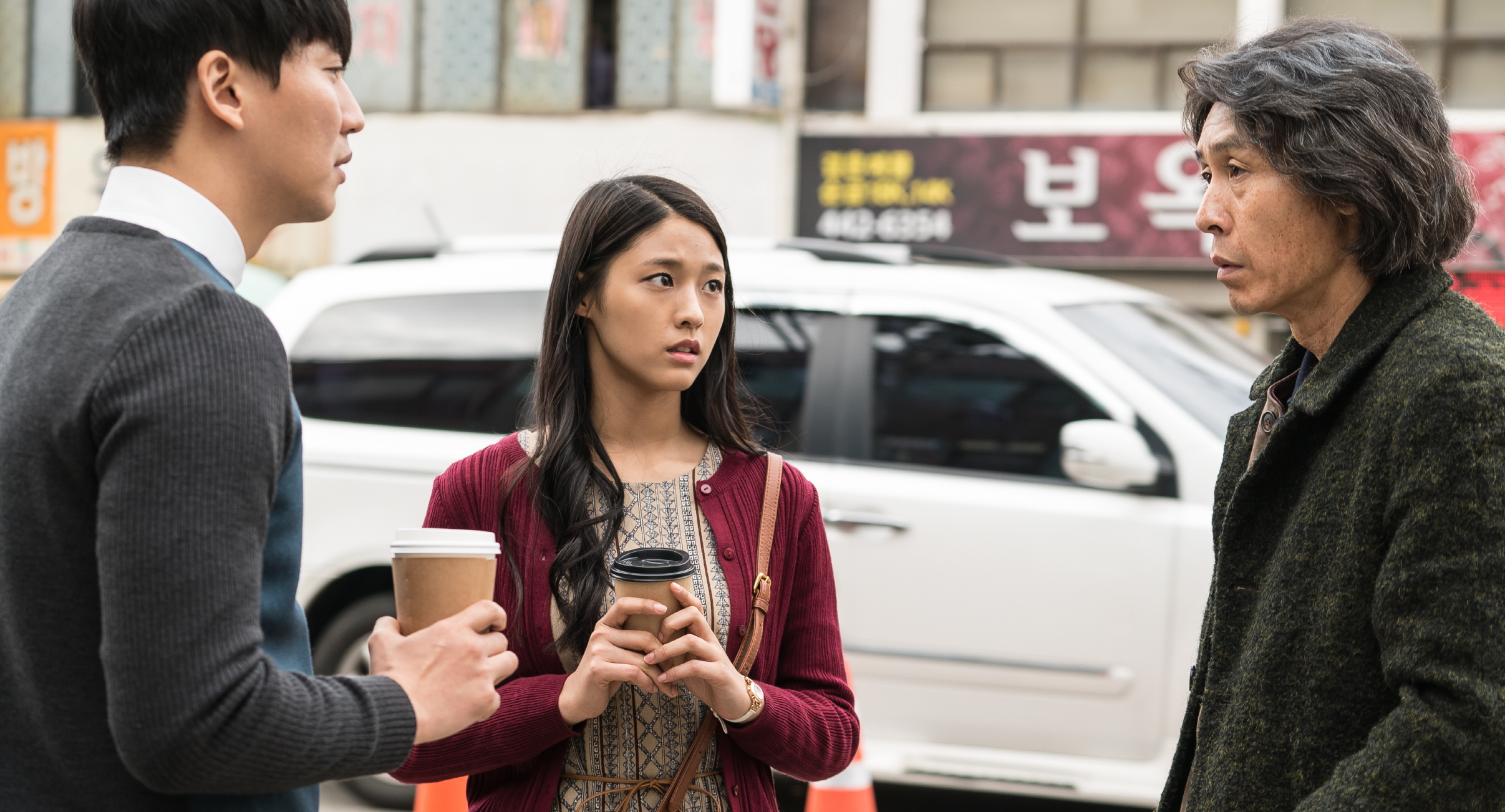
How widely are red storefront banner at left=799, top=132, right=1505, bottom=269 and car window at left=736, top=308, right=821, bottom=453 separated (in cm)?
752

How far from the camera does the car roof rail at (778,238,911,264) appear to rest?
5188 millimetres

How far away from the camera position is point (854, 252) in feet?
17.2

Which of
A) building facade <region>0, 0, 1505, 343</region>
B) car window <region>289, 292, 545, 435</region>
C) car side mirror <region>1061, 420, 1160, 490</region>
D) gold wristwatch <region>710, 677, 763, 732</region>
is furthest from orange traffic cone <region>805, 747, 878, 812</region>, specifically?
building facade <region>0, 0, 1505, 343</region>

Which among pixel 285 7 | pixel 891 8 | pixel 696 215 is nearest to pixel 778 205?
pixel 891 8

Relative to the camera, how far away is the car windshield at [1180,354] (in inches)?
183

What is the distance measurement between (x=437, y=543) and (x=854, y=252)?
147 inches

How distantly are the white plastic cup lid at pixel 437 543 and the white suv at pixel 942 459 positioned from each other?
2.94 m

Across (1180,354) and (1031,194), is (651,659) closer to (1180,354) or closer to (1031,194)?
(1180,354)

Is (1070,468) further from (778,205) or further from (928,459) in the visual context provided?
(778,205)

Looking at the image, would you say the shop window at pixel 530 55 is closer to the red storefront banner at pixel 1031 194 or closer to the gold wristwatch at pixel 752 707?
the red storefront banner at pixel 1031 194

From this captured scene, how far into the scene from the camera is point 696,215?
2.47m

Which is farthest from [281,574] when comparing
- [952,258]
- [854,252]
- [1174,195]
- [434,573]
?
[1174,195]

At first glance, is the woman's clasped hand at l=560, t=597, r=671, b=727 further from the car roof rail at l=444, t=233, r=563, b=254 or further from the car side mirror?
the car roof rail at l=444, t=233, r=563, b=254

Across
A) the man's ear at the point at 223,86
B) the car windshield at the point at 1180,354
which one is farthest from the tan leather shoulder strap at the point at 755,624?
the car windshield at the point at 1180,354
